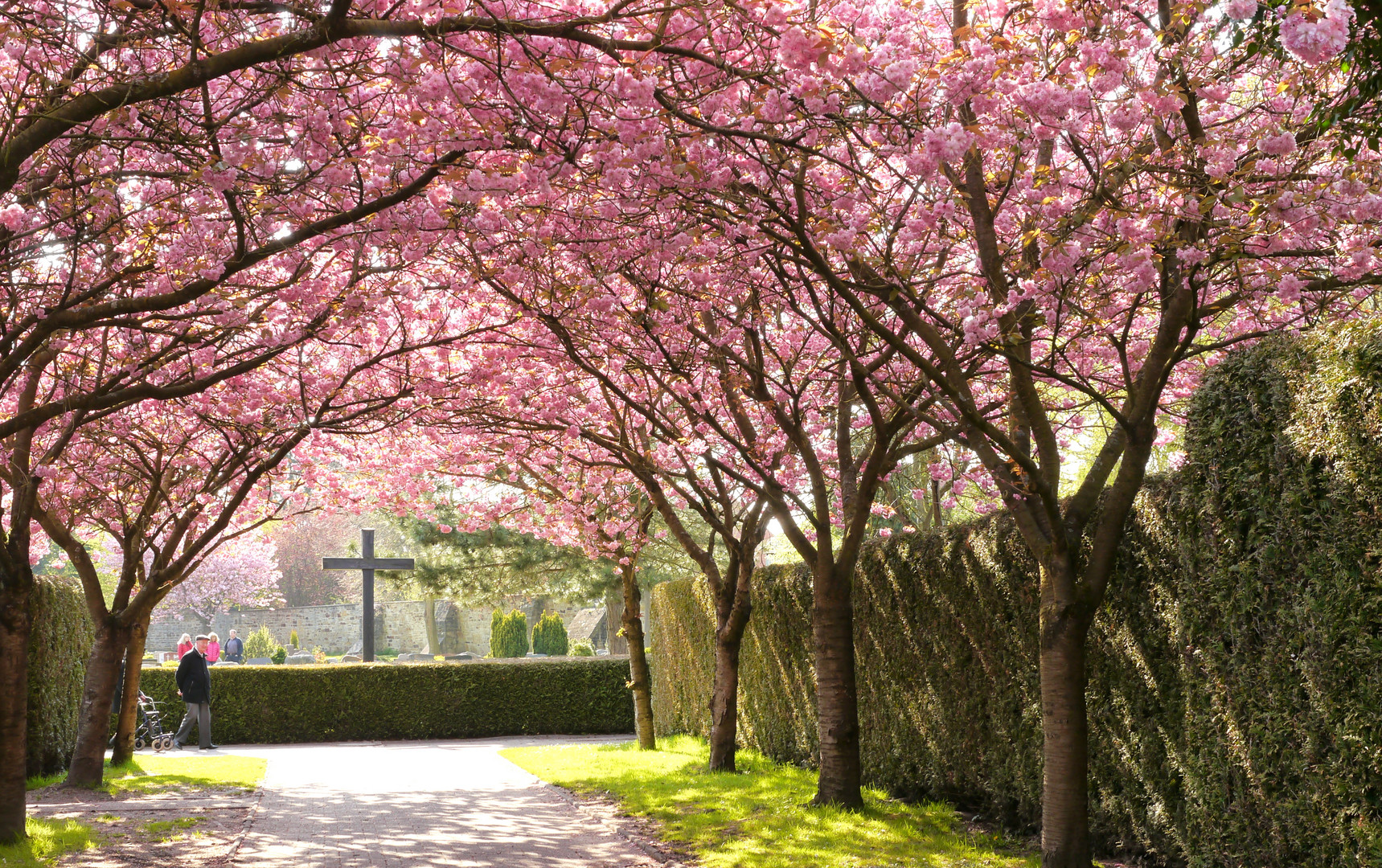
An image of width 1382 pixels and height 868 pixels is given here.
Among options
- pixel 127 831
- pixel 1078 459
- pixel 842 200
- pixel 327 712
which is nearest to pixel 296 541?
pixel 327 712

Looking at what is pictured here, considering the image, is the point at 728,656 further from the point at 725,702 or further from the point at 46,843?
the point at 46,843

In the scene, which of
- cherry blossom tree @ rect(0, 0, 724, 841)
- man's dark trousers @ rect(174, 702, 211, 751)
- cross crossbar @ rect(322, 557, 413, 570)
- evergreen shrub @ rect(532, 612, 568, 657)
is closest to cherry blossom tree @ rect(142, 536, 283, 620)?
evergreen shrub @ rect(532, 612, 568, 657)

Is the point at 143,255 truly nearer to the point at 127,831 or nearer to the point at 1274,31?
the point at 127,831

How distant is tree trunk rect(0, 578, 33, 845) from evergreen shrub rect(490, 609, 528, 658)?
2539cm

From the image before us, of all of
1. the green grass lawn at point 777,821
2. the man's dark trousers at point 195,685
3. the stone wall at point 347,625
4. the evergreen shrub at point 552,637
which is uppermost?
Result: the stone wall at point 347,625

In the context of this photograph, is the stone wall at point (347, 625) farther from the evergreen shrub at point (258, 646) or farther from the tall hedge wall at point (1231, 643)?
the tall hedge wall at point (1231, 643)

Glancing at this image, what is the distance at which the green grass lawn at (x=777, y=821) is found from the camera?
6.83 m

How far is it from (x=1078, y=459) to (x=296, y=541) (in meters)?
45.6

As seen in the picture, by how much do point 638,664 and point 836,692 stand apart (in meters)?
6.07

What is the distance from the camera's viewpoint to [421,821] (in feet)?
30.3

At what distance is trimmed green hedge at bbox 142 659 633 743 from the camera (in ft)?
62.2

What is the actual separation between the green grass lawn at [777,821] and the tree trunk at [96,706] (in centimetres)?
442

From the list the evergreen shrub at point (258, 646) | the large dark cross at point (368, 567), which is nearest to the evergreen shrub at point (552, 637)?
the large dark cross at point (368, 567)

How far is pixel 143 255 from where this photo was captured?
7.52 m
